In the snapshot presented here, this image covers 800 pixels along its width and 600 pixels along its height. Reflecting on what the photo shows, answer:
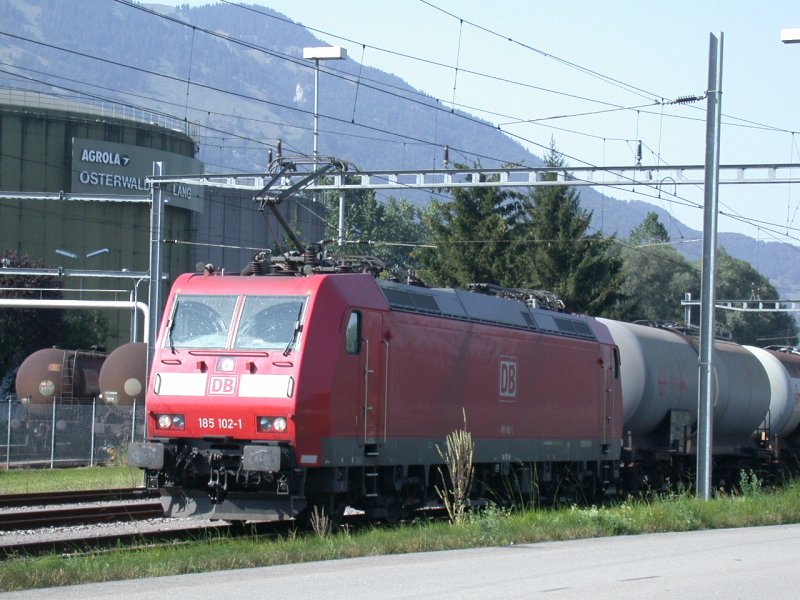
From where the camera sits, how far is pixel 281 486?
50.4 feet

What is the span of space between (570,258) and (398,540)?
1889 inches

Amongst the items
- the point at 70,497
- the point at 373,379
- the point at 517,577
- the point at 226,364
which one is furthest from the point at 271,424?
the point at 70,497

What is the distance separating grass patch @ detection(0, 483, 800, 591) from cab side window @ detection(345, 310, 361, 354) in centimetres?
237

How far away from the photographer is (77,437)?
36.4 m

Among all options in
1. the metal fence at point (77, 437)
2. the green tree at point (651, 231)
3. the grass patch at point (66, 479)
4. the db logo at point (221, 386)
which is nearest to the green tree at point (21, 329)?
the metal fence at point (77, 437)

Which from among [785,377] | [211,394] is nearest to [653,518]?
[211,394]

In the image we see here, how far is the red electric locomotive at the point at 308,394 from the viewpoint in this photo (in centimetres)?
1555

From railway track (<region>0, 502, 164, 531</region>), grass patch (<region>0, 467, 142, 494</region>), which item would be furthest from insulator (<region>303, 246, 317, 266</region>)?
grass patch (<region>0, 467, 142, 494</region>)

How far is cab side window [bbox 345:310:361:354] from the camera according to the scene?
53.1ft

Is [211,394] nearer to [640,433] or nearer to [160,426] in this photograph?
[160,426]

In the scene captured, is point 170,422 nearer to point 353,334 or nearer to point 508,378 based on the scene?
point 353,334

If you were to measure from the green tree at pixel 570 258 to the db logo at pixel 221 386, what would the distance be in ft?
143

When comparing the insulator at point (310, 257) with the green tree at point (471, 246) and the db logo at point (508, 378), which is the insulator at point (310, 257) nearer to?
the db logo at point (508, 378)

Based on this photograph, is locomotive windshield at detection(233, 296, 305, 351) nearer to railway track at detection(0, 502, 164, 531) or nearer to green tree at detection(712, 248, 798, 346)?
railway track at detection(0, 502, 164, 531)
